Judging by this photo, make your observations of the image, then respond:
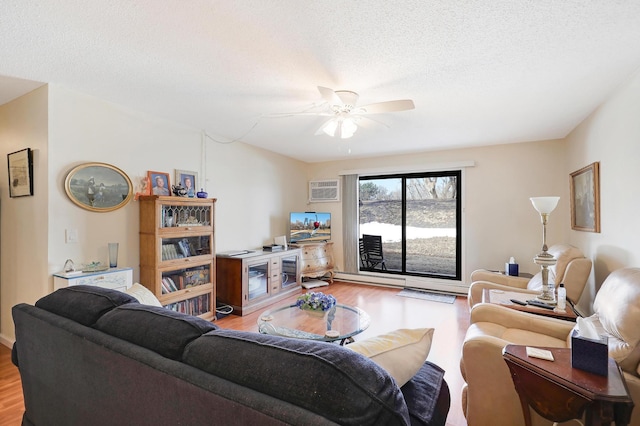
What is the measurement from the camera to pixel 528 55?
2.05 meters

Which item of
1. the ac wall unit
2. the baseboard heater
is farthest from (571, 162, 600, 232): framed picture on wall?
the ac wall unit

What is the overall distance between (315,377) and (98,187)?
3171mm

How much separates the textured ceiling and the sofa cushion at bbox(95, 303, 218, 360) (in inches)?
61.0

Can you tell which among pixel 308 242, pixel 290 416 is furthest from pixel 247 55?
pixel 308 242

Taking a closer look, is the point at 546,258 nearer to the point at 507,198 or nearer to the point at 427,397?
the point at 427,397

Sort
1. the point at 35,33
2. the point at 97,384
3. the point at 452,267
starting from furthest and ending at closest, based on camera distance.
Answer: the point at 452,267 < the point at 35,33 < the point at 97,384

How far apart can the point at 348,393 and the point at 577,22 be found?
228 cm

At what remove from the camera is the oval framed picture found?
277 centimetres

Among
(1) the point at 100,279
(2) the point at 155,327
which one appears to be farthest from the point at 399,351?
(1) the point at 100,279

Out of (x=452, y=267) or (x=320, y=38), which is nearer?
(x=320, y=38)

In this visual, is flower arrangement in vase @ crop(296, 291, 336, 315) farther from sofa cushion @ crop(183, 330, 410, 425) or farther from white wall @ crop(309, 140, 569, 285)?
white wall @ crop(309, 140, 569, 285)

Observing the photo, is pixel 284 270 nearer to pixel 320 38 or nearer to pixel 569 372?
pixel 320 38

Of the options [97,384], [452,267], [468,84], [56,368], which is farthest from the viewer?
[452,267]

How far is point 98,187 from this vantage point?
9.70ft
